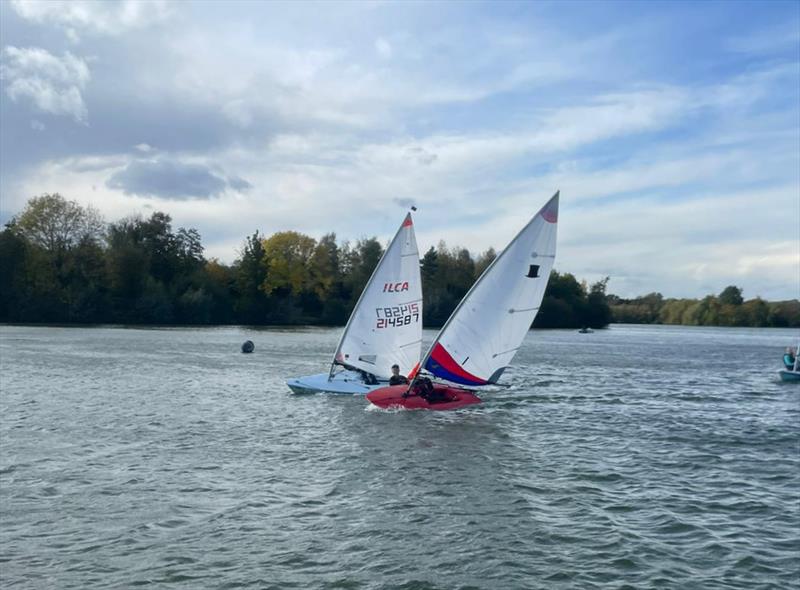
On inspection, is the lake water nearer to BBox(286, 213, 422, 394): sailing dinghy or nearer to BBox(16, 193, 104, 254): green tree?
BBox(286, 213, 422, 394): sailing dinghy

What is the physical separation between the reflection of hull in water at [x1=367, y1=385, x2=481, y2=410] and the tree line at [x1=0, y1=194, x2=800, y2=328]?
86.6 metres

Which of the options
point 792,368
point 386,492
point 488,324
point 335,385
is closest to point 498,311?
point 488,324

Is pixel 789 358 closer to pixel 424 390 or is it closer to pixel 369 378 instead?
pixel 369 378

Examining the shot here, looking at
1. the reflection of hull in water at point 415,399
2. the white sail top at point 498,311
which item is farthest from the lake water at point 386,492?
the white sail top at point 498,311

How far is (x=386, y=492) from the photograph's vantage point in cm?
1566

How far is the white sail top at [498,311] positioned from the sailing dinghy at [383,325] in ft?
12.6

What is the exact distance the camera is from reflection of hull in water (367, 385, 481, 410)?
1043 inches

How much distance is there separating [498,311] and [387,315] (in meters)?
5.72

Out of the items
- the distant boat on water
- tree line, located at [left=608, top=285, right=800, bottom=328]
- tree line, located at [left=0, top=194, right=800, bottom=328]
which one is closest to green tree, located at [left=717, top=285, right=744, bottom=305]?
tree line, located at [left=608, top=285, right=800, bottom=328]

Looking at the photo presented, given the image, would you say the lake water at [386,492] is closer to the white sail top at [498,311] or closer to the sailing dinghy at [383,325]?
the sailing dinghy at [383,325]

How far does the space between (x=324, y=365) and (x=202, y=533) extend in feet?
118

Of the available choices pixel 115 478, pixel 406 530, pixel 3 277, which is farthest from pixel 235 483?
pixel 3 277

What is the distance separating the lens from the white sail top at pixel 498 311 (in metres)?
25.9

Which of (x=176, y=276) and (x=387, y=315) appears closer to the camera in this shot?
(x=387, y=315)
